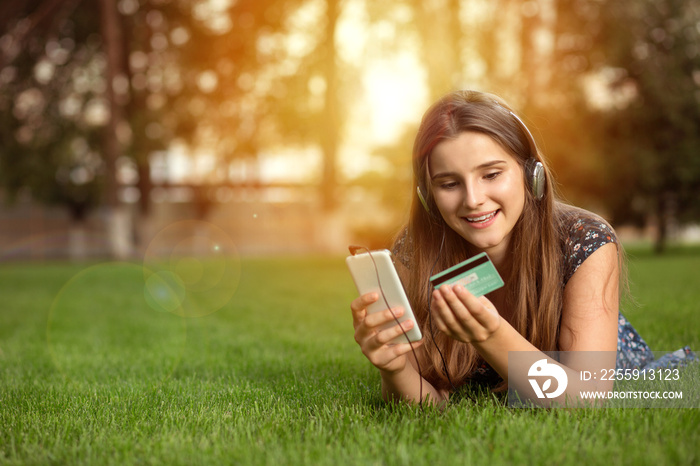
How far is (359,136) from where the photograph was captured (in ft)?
74.2

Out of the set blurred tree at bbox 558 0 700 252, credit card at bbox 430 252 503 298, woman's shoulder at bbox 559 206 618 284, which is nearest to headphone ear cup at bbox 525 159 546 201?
woman's shoulder at bbox 559 206 618 284

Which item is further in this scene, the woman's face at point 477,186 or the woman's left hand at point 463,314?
the woman's face at point 477,186

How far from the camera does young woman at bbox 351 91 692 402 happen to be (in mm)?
2217

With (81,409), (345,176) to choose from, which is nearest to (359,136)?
(345,176)

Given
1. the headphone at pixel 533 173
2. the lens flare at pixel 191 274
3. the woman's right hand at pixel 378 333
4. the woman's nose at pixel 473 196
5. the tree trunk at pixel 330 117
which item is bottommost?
the lens flare at pixel 191 274

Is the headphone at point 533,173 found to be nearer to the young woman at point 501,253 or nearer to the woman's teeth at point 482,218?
the young woman at point 501,253

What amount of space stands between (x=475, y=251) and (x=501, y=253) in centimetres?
14

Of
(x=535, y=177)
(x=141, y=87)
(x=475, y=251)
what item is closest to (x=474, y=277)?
(x=535, y=177)

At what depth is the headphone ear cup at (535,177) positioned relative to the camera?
2385 millimetres

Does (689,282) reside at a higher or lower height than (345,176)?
lower

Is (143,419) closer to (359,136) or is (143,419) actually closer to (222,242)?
(359,136)

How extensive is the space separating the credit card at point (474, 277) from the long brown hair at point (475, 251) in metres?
0.53

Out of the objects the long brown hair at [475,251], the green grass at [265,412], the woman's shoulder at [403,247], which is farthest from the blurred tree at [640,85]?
the long brown hair at [475,251]

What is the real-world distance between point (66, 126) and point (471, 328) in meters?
22.3
